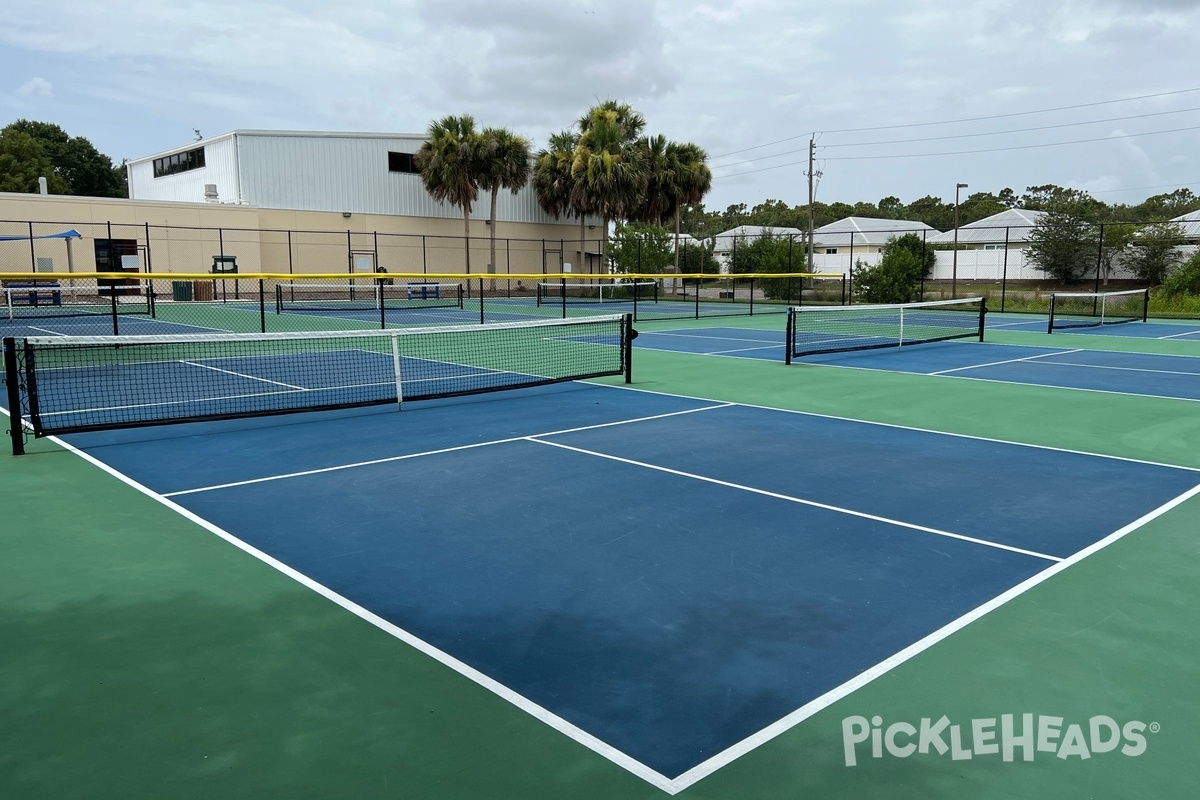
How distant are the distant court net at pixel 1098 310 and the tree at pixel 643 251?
64.8 feet

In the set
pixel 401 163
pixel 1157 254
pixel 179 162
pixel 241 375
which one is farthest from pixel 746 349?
pixel 179 162

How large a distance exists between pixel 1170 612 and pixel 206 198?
45.5 meters

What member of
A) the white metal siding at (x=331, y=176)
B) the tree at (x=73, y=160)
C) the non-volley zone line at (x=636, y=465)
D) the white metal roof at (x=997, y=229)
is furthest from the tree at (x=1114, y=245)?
the tree at (x=73, y=160)

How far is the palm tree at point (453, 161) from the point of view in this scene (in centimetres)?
4656

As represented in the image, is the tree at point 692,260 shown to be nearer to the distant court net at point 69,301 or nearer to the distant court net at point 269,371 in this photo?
the distant court net at point 69,301

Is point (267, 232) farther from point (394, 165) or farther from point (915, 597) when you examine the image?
point (915, 597)

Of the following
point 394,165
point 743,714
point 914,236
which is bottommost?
point 743,714

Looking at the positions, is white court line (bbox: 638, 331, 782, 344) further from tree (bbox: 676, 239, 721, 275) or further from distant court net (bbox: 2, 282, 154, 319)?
tree (bbox: 676, 239, 721, 275)

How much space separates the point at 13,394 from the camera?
856 centimetres

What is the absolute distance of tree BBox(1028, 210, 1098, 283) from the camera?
2157 inches

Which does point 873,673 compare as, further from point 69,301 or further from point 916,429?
point 69,301

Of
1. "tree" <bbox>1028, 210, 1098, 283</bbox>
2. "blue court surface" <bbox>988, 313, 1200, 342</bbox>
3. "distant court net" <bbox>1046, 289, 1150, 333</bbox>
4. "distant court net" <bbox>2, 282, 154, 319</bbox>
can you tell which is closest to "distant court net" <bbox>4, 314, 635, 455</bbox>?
"distant court net" <bbox>2, 282, 154, 319</bbox>

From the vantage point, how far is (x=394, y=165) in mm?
47562

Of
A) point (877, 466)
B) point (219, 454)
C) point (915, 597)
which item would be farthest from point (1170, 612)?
point (219, 454)
